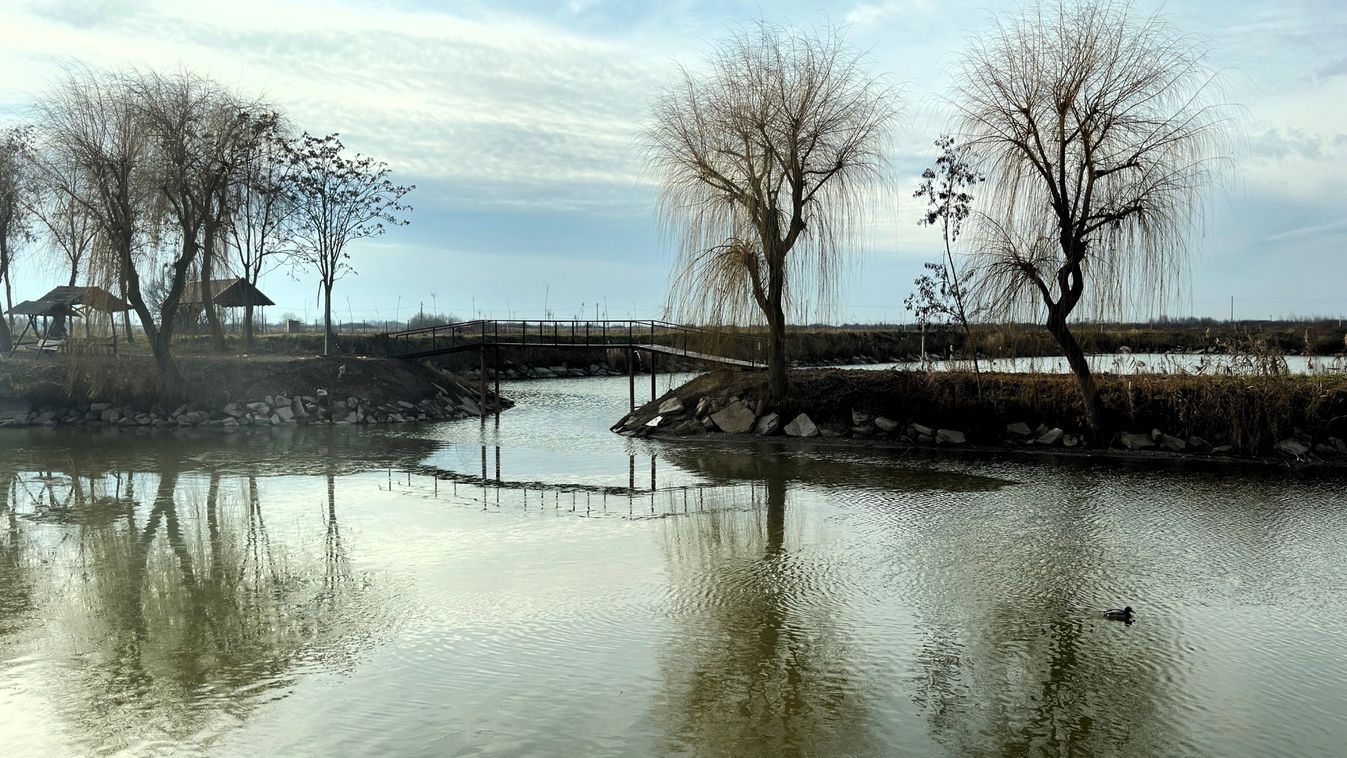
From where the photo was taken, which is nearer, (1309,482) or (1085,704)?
(1085,704)

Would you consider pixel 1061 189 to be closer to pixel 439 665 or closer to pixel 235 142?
pixel 439 665

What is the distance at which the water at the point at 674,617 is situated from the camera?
5848 mm

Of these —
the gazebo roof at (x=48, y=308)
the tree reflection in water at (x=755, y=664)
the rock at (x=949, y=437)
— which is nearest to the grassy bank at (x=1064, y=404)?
the rock at (x=949, y=437)

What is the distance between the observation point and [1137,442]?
18078mm

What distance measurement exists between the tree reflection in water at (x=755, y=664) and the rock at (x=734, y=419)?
1036 centimetres

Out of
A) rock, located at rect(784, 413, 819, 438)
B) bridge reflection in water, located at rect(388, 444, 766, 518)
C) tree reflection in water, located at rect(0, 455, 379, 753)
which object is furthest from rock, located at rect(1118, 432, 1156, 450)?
tree reflection in water, located at rect(0, 455, 379, 753)

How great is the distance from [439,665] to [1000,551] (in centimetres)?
626

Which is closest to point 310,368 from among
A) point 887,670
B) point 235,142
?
point 235,142

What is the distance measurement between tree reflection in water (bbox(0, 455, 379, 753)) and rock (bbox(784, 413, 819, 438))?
10373 millimetres

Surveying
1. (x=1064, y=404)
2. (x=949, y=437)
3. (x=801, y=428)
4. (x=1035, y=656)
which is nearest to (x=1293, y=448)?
(x=1064, y=404)

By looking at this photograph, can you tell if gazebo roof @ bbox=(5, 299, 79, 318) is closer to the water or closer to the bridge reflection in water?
the water

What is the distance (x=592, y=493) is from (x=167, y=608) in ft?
23.3

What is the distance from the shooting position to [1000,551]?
10500mm

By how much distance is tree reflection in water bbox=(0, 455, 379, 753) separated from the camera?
6.16 m
